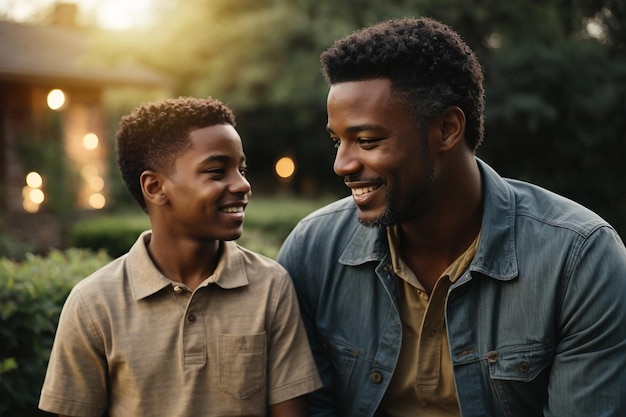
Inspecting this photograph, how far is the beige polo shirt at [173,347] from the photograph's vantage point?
2559 millimetres

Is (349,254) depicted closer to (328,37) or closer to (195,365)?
(195,365)

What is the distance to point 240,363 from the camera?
8.68 ft

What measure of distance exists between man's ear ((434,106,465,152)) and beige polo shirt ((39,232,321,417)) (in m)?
0.84

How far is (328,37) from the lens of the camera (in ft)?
39.7

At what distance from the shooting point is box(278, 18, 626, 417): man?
2514 millimetres

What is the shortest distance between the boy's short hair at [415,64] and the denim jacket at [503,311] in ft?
1.23

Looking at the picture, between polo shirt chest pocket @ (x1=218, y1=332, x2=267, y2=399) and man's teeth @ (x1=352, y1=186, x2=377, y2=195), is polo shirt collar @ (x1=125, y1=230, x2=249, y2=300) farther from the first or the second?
man's teeth @ (x1=352, y1=186, x2=377, y2=195)

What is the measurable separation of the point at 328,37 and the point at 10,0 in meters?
27.8

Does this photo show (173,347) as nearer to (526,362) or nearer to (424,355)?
(424,355)

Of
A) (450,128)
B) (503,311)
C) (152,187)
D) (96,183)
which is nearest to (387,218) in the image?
(450,128)

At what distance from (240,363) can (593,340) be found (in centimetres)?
123

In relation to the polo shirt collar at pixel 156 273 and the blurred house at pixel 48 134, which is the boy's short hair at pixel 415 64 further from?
the blurred house at pixel 48 134

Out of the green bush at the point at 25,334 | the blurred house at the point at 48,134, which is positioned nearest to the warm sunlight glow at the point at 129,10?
the blurred house at the point at 48,134

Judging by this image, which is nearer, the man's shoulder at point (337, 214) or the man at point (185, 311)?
the man at point (185, 311)
